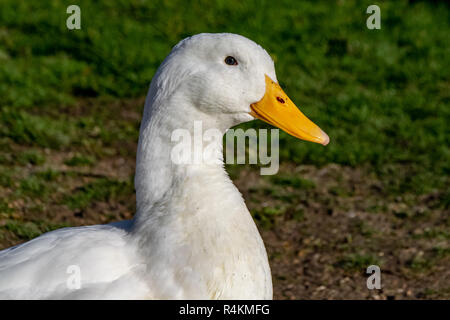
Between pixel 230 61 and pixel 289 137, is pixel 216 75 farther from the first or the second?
pixel 289 137

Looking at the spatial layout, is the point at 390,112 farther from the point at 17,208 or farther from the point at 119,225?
the point at 119,225

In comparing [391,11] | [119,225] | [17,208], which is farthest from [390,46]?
[119,225]

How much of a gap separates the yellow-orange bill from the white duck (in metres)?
0.01

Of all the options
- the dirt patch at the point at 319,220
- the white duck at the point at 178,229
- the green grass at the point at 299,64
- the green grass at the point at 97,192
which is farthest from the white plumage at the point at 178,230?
the green grass at the point at 299,64

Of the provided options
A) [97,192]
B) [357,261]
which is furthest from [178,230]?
[97,192]

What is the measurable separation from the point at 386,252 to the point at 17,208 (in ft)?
8.51

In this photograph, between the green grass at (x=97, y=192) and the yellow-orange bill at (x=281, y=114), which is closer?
the yellow-orange bill at (x=281, y=114)

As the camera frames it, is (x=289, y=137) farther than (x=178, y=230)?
Yes

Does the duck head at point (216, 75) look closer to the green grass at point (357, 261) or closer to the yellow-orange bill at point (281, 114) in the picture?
the yellow-orange bill at point (281, 114)

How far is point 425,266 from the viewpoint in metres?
4.79

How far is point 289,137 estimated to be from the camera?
21.7 ft

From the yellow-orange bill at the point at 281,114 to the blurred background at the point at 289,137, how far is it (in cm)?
151

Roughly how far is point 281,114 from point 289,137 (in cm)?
335

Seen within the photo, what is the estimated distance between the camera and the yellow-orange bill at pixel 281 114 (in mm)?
3213
